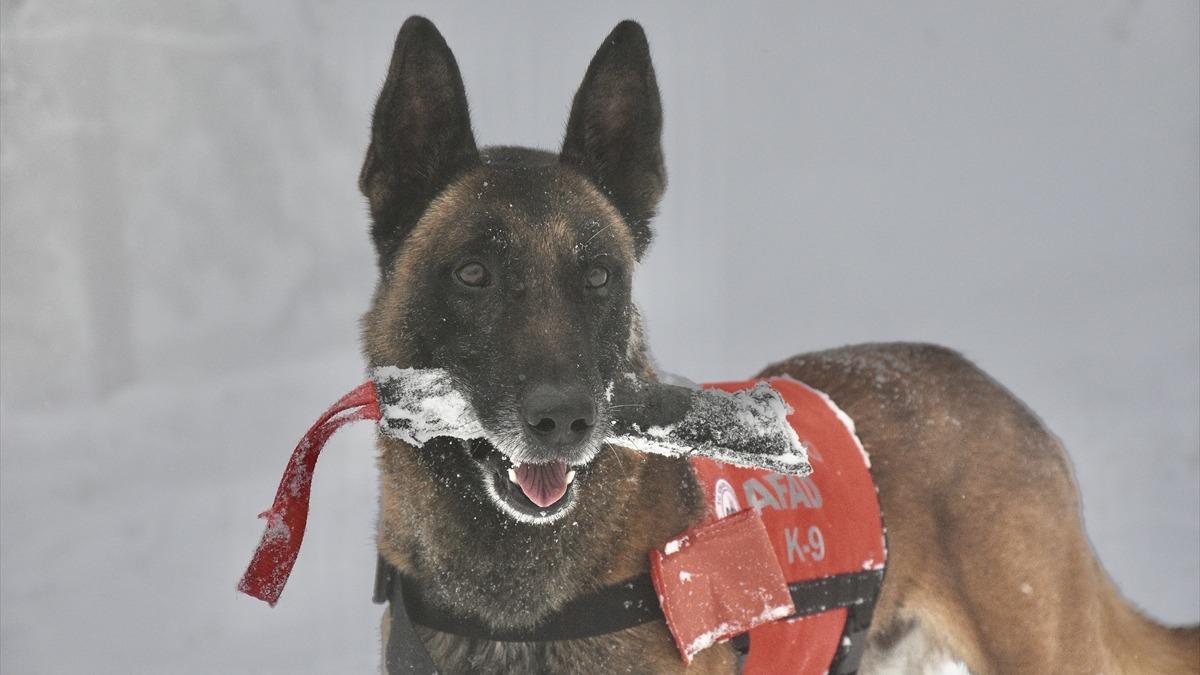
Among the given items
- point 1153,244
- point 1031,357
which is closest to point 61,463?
point 1031,357

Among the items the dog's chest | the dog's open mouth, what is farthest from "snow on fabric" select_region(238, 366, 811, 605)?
the dog's chest

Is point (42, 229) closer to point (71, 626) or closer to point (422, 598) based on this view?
point (71, 626)

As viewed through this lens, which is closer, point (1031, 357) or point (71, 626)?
point (71, 626)

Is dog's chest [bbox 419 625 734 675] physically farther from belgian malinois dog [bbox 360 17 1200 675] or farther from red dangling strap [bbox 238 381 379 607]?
red dangling strap [bbox 238 381 379 607]

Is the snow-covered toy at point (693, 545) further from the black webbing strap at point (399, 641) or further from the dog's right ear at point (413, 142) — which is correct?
the dog's right ear at point (413, 142)

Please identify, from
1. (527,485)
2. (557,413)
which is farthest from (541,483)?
(557,413)

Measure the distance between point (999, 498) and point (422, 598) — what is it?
173 cm

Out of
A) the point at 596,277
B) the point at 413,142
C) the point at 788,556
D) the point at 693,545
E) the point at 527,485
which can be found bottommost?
the point at 788,556

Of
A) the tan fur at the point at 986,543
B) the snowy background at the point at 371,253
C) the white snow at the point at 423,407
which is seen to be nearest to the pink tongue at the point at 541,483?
the white snow at the point at 423,407

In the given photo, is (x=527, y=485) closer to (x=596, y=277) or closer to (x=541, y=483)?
(x=541, y=483)

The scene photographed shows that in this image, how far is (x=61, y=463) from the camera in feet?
17.1

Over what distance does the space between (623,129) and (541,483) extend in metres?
1.05

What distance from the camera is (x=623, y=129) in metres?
3.05

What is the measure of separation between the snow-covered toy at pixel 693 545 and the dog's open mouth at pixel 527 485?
12 centimetres
